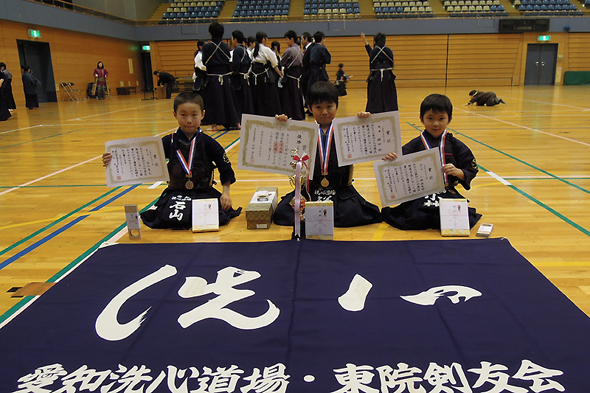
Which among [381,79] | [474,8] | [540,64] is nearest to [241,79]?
[381,79]

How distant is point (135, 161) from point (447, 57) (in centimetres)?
1982

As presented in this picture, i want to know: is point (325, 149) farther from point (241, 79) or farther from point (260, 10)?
point (260, 10)

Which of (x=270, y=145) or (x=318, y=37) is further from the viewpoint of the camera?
(x=318, y=37)

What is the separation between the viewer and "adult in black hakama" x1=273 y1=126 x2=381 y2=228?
292 centimetres

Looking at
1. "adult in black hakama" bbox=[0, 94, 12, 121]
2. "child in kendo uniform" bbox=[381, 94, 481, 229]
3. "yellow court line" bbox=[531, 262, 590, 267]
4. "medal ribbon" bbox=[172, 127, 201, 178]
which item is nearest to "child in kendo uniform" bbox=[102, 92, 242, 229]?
"medal ribbon" bbox=[172, 127, 201, 178]

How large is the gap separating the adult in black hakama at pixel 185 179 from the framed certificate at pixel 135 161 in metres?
0.15

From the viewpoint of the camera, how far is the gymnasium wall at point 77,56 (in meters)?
14.2

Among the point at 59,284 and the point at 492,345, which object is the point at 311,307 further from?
the point at 59,284

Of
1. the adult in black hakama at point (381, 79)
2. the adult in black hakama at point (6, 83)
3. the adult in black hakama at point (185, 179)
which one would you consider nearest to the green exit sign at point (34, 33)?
the adult in black hakama at point (6, 83)

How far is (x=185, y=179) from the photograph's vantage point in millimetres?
3070

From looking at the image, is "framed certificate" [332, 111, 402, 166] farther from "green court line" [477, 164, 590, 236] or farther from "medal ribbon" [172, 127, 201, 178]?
"green court line" [477, 164, 590, 236]

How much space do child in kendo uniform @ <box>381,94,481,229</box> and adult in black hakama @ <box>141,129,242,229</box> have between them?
1.09 metres

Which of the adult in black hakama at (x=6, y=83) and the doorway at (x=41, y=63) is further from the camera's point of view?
the doorway at (x=41, y=63)

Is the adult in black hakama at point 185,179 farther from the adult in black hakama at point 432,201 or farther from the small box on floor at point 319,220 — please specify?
the adult in black hakama at point 432,201
